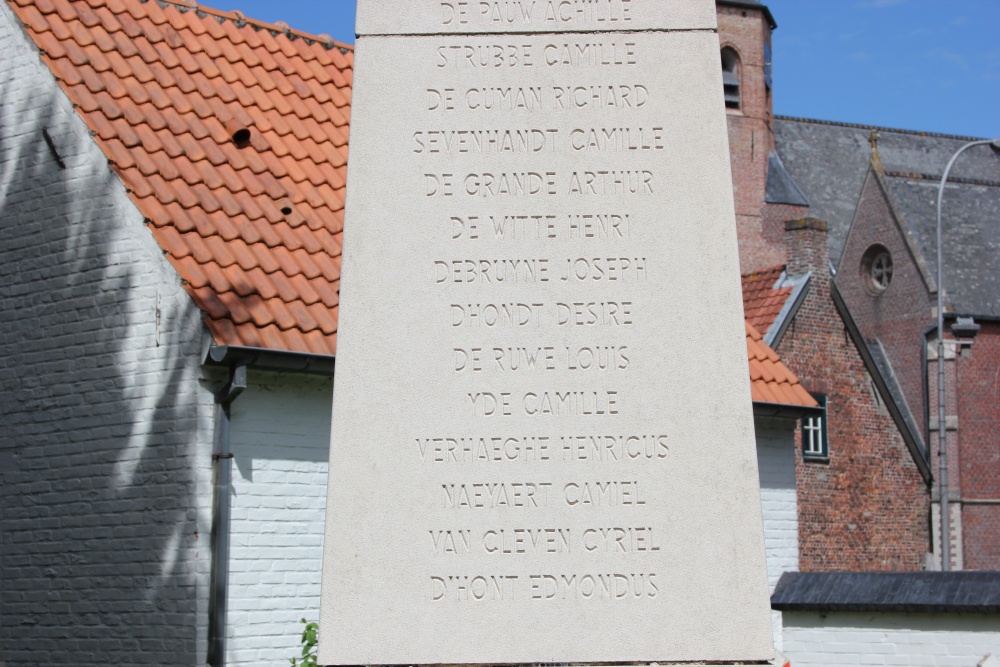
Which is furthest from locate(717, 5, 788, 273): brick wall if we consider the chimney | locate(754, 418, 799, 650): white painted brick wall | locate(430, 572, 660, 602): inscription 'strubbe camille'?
locate(430, 572, 660, 602): inscription 'strubbe camille'

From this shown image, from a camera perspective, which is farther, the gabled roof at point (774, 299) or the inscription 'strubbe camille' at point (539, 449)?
the gabled roof at point (774, 299)

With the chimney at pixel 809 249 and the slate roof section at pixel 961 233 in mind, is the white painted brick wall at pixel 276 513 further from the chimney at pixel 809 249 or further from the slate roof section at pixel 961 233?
the slate roof section at pixel 961 233

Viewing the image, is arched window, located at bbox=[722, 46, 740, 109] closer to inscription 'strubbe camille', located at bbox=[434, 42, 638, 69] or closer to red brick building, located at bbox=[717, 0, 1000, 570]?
red brick building, located at bbox=[717, 0, 1000, 570]

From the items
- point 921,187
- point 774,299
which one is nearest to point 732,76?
point 921,187

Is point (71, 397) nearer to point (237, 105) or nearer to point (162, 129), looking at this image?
point (162, 129)

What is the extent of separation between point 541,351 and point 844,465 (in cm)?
2225

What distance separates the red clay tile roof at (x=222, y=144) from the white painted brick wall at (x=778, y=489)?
5.08 m

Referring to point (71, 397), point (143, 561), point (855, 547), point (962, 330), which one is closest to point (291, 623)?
point (143, 561)

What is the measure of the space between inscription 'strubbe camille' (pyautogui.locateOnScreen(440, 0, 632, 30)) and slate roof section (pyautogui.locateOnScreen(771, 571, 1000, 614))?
22.5ft

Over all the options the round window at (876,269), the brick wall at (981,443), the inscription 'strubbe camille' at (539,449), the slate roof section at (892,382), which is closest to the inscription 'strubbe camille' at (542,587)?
the inscription 'strubbe camille' at (539,449)

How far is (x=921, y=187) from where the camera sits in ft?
155

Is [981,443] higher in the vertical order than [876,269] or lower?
lower

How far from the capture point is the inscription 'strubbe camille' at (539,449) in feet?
15.1

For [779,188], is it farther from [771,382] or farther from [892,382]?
[771,382]
